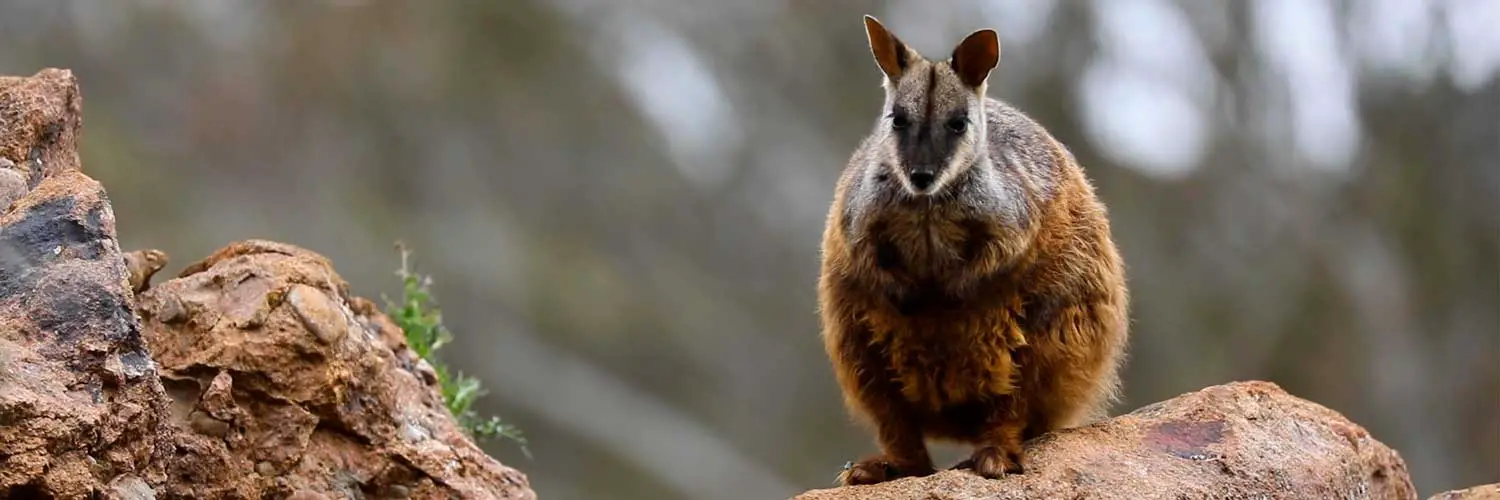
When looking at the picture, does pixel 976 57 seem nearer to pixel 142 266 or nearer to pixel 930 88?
pixel 930 88

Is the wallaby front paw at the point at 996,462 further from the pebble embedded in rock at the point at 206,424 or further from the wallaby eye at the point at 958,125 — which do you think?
the pebble embedded in rock at the point at 206,424

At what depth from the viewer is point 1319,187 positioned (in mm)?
19859

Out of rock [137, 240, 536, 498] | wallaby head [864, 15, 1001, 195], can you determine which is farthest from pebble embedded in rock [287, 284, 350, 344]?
wallaby head [864, 15, 1001, 195]

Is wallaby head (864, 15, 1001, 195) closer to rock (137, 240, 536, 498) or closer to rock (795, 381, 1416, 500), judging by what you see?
rock (795, 381, 1416, 500)

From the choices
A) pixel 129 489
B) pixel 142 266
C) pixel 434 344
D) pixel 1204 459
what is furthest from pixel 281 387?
pixel 1204 459

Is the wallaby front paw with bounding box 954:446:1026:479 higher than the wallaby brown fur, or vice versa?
the wallaby brown fur

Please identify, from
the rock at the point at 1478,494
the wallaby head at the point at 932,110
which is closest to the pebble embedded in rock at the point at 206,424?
the wallaby head at the point at 932,110

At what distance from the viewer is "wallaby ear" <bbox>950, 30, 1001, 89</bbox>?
6.70 m

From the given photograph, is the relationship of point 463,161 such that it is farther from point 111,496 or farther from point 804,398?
point 111,496

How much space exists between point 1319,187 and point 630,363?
8341 millimetres

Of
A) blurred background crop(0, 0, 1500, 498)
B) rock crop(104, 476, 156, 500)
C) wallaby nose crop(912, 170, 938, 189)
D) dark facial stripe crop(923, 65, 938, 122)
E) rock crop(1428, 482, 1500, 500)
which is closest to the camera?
rock crop(104, 476, 156, 500)

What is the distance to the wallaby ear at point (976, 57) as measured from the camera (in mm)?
6703

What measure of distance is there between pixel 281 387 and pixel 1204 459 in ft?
11.1

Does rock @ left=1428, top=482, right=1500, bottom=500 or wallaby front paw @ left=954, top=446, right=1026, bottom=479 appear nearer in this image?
wallaby front paw @ left=954, top=446, right=1026, bottom=479
